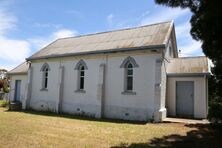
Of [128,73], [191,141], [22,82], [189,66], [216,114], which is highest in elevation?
[189,66]

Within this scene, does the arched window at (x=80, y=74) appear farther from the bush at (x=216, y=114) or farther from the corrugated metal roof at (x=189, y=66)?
the bush at (x=216, y=114)

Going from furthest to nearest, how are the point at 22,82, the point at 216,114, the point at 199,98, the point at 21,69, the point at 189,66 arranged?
1. the point at 21,69
2. the point at 22,82
3. the point at 189,66
4. the point at 199,98
5. the point at 216,114

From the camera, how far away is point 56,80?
20891 millimetres

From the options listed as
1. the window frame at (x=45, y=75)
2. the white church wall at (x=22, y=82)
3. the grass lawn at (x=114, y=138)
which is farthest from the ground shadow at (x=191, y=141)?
the white church wall at (x=22, y=82)

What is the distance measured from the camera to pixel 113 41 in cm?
1944

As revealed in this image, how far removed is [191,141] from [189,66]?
8.64 metres

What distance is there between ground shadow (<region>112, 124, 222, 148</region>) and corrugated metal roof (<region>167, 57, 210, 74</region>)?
211 inches

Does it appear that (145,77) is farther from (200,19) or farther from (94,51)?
(200,19)

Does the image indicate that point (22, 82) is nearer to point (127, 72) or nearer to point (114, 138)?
point (127, 72)

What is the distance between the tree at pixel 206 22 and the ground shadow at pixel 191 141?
362cm

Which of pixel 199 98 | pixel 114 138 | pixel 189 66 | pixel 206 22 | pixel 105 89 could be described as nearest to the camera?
pixel 206 22

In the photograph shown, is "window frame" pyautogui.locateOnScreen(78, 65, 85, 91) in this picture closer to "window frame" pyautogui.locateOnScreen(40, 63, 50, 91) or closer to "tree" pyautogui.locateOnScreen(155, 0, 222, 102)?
"window frame" pyautogui.locateOnScreen(40, 63, 50, 91)

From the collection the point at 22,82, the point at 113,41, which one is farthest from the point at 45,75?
the point at 113,41

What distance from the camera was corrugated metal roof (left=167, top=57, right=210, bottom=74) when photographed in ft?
53.2
